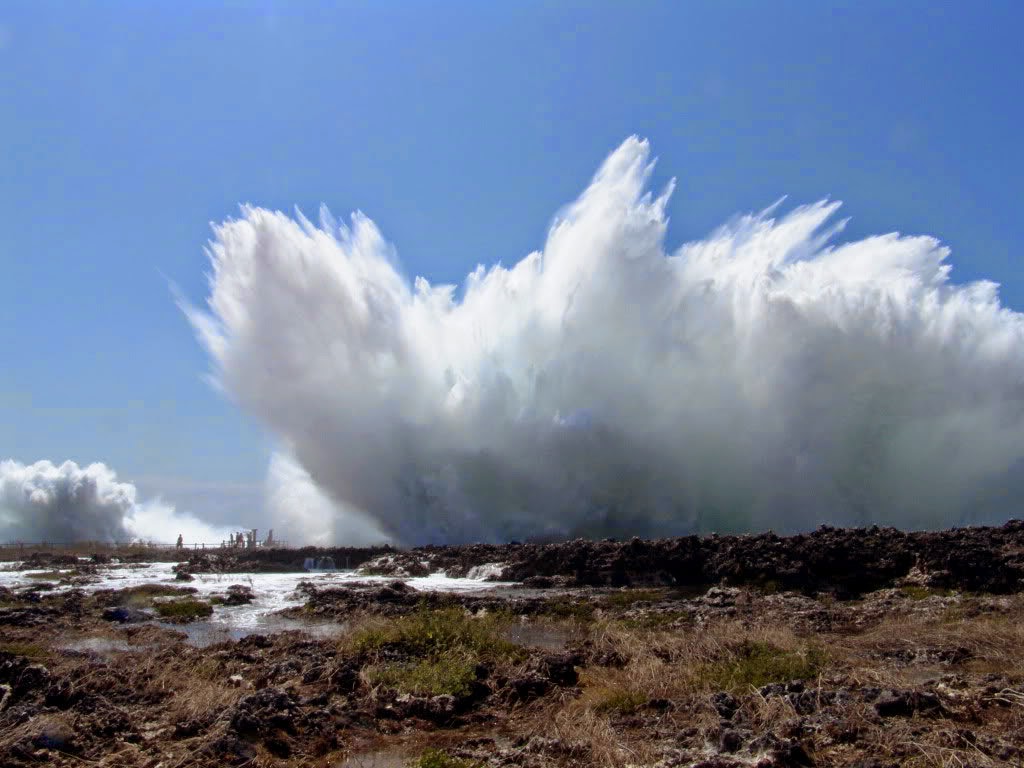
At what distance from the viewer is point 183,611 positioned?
28.1 m

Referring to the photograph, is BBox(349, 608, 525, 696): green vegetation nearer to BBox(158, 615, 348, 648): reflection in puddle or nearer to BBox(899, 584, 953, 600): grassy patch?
BBox(158, 615, 348, 648): reflection in puddle

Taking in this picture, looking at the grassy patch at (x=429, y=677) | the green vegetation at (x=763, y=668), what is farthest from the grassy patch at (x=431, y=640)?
the green vegetation at (x=763, y=668)

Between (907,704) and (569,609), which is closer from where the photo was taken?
(907,704)

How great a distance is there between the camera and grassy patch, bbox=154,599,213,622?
27142 mm

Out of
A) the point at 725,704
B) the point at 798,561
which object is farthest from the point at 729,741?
the point at 798,561

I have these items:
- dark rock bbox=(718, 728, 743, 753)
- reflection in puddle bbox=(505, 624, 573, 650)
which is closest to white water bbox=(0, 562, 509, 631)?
reflection in puddle bbox=(505, 624, 573, 650)

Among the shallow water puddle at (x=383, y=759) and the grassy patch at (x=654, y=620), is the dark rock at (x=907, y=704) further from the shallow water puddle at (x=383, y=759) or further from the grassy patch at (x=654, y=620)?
the grassy patch at (x=654, y=620)

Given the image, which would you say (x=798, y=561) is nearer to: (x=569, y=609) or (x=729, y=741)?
(x=569, y=609)

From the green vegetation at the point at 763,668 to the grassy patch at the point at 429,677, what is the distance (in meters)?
4.11

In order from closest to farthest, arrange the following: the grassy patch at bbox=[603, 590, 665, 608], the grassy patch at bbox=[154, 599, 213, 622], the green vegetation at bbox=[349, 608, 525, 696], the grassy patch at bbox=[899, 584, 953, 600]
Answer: the green vegetation at bbox=[349, 608, 525, 696] < the grassy patch at bbox=[154, 599, 213, 622] < the grassy patch at bbox=[899, 584, 953, 600] < the grassy patch at bbox=[603, 590, 665, 608]

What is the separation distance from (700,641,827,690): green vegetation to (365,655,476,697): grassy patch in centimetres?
411

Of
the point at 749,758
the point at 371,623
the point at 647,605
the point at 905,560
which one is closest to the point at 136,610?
the point at 371,623

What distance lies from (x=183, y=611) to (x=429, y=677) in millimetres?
19757

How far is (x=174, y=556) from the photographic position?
81.9m
